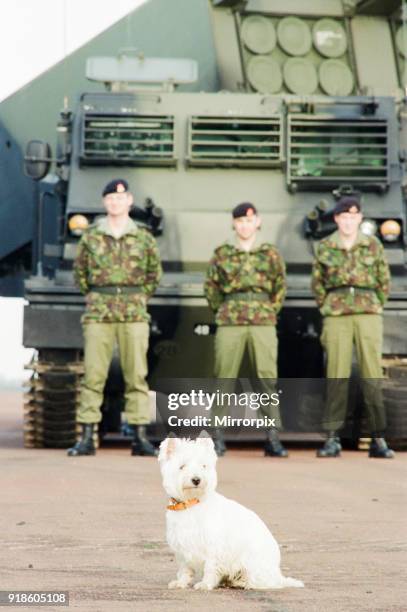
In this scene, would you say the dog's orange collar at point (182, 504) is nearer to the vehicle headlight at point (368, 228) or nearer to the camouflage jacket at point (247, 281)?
the camouflage jacket at point (247, 281)

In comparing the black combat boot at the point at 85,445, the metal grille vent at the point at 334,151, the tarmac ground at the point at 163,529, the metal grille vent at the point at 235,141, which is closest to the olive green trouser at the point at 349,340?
the tarmac ground at the point at 163,529

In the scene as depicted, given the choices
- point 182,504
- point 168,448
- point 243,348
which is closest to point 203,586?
point 182,504

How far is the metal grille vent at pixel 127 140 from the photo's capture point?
11906mm

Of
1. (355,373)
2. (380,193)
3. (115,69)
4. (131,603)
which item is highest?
(115,69)

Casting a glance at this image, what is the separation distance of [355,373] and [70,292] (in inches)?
82.4

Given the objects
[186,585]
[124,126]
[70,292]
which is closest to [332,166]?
[124,126]

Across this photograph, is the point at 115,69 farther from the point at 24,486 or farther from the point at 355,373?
the point at 24,486

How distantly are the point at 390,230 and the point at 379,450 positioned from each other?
6.11ft

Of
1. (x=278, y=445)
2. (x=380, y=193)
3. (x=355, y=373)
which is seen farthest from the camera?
(x=380, y=193)

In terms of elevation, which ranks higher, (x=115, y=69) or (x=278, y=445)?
(x=115, y=69)

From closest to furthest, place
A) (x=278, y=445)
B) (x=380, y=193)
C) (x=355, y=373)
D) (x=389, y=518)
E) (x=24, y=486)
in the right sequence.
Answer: (x=389, y=518), (x=24, y=486), (x=278, y=445), (x=355, y=373), (x=380, y=193)

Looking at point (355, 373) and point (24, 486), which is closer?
point (24, 486)

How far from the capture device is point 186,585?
4.64 metres

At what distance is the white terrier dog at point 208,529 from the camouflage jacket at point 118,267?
5.71 meters
